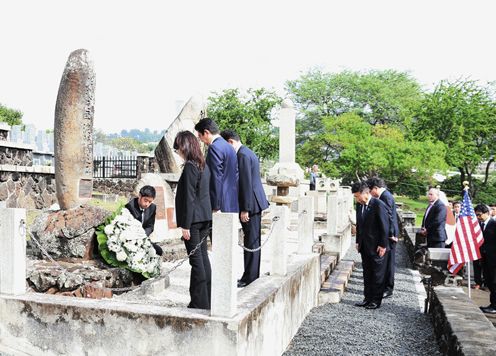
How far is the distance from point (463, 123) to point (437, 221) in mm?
26785

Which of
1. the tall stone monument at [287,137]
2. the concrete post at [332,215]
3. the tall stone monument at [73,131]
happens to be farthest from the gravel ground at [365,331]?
the tall stone monument at [287,137]

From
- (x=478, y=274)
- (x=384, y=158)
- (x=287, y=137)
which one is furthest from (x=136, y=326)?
(x=384, y=158)

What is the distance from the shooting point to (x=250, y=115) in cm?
3425

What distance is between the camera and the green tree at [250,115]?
3425 centimetres

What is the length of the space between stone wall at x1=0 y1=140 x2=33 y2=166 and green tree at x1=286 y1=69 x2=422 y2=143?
100 ft

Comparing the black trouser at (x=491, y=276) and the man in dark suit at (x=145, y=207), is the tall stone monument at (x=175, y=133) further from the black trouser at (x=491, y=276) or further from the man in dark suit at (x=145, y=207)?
the black trouser at (x=491, y=276)

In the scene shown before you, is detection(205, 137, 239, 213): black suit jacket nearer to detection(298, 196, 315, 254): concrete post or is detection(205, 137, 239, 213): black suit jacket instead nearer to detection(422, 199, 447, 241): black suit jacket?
detection(298, 196, 315, 254): concrete post

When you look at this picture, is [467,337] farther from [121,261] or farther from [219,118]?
[219,118]

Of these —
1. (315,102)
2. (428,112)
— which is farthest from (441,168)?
(315,102)

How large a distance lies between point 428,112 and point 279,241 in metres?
32.3

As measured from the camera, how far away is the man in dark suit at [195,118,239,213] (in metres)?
5.10

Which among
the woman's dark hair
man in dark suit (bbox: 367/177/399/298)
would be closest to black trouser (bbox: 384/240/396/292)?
man in dark suit (bbox: 367/177/399/298)

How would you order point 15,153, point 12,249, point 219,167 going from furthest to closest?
point 15,153 < point 219,167 < point 12,249

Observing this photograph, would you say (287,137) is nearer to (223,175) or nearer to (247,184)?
(247,184)
